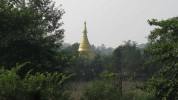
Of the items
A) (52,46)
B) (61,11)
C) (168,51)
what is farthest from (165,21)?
(61,11)

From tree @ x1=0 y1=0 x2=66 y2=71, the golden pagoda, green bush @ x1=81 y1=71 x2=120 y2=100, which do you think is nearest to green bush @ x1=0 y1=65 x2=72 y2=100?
tree @ x1=0 y1=0 x2=66 y2=71

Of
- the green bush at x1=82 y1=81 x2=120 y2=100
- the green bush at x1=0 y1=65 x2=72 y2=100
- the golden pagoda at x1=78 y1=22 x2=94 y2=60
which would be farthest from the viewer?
the golden pagoda at x1=78 y1=22 x2=94 y2=60

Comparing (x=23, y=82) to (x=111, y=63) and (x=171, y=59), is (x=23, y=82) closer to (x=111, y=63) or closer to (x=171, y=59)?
(x=171, y=59)

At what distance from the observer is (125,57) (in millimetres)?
53750

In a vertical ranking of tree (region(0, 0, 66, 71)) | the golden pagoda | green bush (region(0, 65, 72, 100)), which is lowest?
green bush (region(0, 65, 72, 100))

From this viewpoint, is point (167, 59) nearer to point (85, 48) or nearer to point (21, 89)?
point (21, 89)

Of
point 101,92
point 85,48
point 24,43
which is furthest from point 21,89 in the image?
point 85,48

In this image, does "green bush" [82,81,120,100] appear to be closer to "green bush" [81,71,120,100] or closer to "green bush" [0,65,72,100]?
"green bush" [81,71,120,100]

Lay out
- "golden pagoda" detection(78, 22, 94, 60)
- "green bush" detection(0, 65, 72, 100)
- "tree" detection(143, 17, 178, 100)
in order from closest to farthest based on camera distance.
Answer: "green bush" detection(0, 65, 72, 100) → "tree" detection(143, 17, 178, 100) → "golden pagoda" detection(78, 22, 94, 60)

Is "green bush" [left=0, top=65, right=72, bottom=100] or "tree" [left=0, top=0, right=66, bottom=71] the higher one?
"tree" [left=0, top=0, right=66, bottom=71]

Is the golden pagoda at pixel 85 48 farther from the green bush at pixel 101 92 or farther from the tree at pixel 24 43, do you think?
the tree at pixel 24 43

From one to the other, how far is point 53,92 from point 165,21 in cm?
1021

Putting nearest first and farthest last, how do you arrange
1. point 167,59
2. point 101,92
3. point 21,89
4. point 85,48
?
point 21,89 < point 167,59 < point 101,92 < point 85,48

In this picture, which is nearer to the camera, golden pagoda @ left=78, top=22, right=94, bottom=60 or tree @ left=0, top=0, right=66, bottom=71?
tree @ left=0, top=0, right=66, bottom=71
